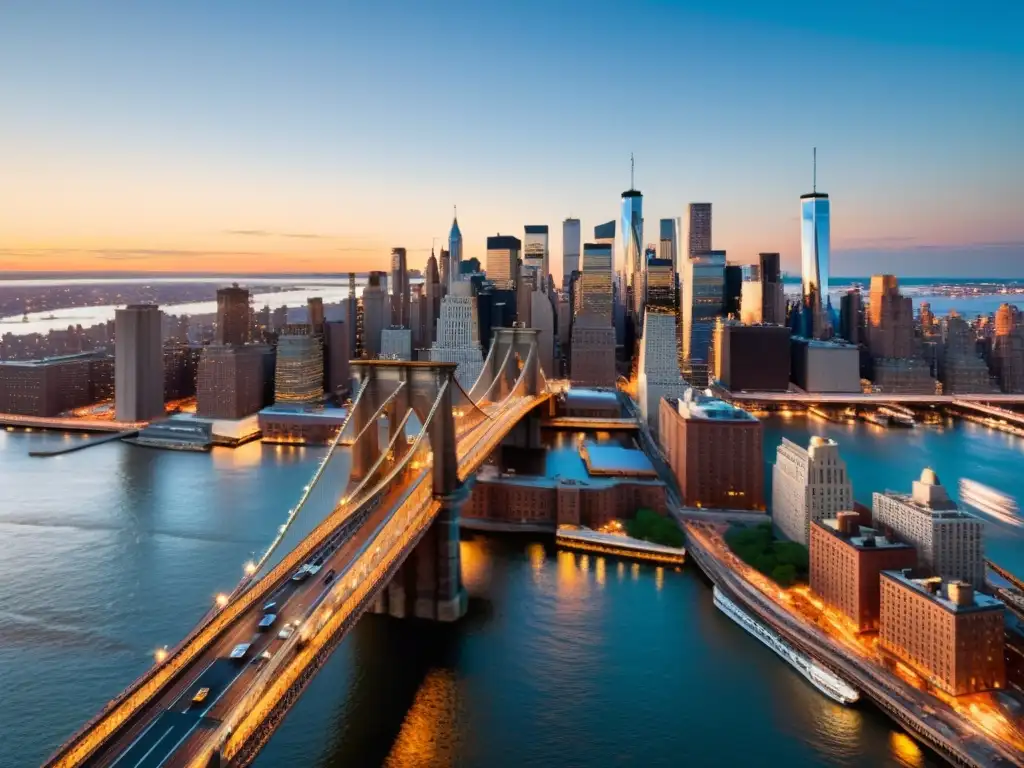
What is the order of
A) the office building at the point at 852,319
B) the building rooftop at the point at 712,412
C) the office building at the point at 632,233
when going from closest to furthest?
the building rooftop at the point at 712,412, the office building at the point at 852,319, the office building at the point at 632,233

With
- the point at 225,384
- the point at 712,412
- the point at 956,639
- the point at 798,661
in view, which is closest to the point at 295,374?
the point at 225,384

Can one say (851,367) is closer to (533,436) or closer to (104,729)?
(533,436)

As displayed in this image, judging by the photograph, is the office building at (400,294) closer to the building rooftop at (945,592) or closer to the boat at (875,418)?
the boat at (875,418)

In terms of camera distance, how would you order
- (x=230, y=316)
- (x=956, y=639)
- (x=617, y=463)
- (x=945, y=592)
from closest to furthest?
(x=956, y=639)
(x=945, y=592)
(x=617, y=463)
(x=230, y=316)

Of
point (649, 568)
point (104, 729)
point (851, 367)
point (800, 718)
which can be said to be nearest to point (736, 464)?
point (649, 568)

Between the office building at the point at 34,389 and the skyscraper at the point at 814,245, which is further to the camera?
the skyscraper at the point at 814,245

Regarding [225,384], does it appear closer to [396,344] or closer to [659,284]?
[396,344]

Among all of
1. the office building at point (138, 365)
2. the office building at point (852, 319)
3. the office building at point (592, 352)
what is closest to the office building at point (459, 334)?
the office building at point (592, 352)
